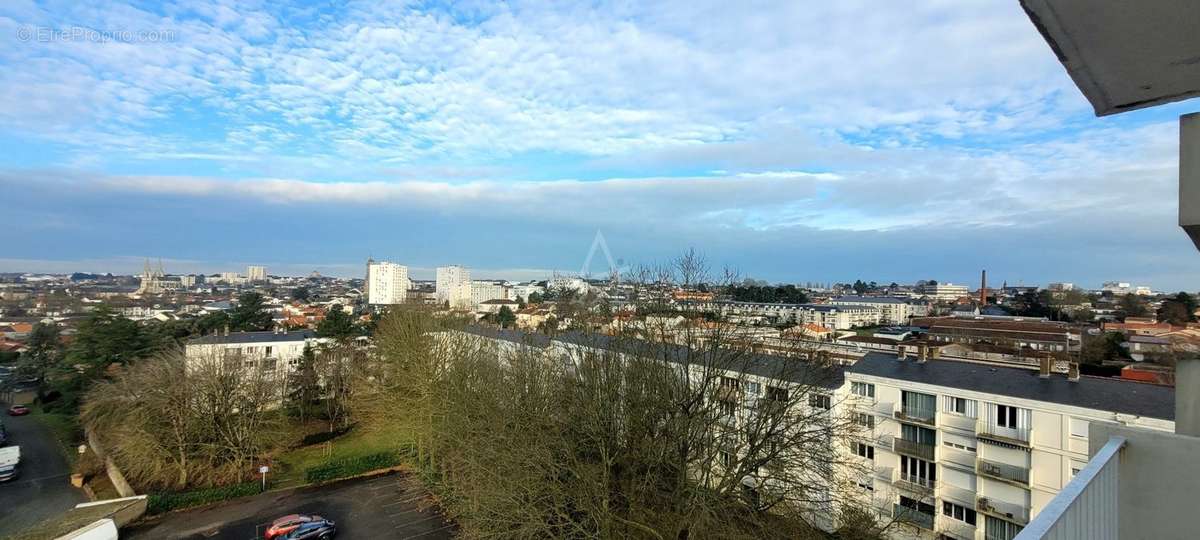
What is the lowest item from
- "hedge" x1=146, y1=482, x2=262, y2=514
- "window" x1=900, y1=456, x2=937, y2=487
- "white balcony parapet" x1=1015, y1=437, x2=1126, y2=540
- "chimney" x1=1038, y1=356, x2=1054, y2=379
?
"hedge" x1=146, y1=482, x2=262, y2=514

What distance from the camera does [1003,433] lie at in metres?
16.2

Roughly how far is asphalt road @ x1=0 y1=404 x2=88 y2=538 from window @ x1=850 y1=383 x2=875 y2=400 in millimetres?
29374

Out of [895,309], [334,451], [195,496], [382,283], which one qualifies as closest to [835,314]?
[895,309]

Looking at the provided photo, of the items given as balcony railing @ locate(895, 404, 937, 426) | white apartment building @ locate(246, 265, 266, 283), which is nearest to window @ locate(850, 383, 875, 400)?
balcony railing @ locate(895, 404, 937, 426)

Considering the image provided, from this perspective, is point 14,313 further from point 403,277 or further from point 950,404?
point 950,404

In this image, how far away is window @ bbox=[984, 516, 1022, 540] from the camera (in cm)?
1617

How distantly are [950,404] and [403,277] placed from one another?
103m

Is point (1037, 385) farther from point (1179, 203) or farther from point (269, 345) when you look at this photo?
point (269, 345)

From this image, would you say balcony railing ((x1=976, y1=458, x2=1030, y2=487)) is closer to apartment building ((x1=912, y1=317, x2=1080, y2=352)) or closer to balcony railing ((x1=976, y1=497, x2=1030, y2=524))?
balcony railing ((x1=976, y1=497, x2=1030, y2=524))

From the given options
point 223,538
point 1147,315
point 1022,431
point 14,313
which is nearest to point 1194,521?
point 1022,431

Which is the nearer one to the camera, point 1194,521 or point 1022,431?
point 1194,521

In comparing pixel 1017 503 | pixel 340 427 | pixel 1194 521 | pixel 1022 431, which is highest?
pixel 1194 521

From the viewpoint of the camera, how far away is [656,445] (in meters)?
13.2

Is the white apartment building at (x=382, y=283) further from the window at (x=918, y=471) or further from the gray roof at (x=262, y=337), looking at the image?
the window at (x=918, y=471)
